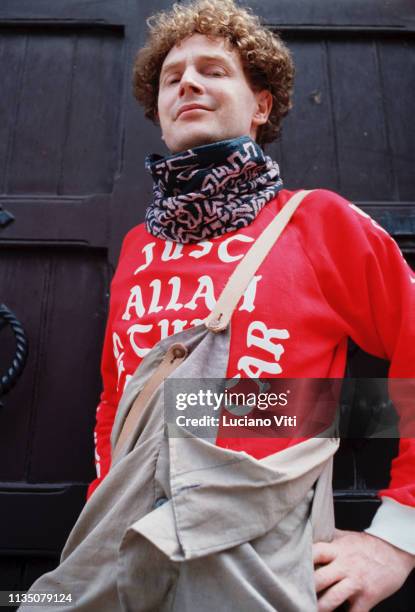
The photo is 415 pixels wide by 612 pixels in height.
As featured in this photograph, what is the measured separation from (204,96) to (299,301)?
413 mm

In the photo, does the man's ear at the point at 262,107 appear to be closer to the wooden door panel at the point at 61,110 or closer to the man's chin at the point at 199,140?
the man's chin at the point at 199,140

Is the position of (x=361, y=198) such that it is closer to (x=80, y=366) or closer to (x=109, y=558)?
(x=80, y=366)

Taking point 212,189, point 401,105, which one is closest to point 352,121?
point 401,105

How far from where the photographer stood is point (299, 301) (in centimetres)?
72

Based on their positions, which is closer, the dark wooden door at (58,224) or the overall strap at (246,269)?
the overall strap at (246,269)

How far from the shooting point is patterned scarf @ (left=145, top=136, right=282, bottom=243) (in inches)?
31.4

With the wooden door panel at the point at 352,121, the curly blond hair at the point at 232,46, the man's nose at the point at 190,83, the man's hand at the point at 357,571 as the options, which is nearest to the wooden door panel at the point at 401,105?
the wooden door panel at the point at 352,121

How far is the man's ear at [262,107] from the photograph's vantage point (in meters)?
0.99

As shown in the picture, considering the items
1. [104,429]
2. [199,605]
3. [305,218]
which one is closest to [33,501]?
[104,429]

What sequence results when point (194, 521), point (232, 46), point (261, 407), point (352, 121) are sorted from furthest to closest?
point (352, 121) < point (232, 46) < point (261, 407) < point (194, 521)

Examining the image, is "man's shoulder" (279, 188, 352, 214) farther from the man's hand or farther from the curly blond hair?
the man's hand

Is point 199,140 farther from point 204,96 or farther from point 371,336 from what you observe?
point 371,336

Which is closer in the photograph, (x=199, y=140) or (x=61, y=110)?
(x=199, y=140)

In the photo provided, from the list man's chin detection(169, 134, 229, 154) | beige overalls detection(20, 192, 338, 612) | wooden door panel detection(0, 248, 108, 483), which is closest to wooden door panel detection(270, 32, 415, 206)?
man's chin detection(169, 134, 229, 154)
